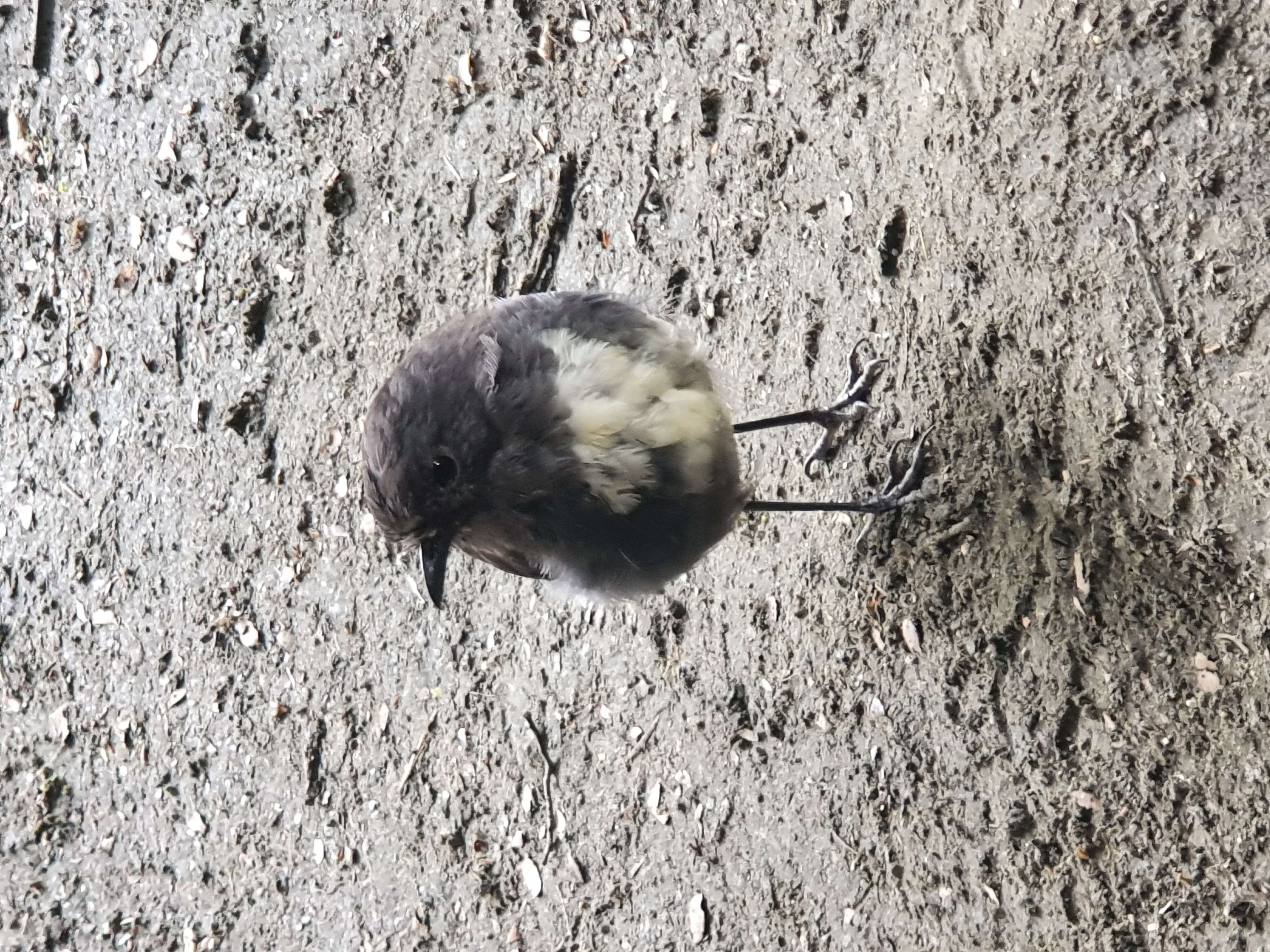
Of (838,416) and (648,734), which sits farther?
(648,734)

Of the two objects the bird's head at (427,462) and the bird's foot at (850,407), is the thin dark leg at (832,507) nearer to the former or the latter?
the bird's foot at (850,407)

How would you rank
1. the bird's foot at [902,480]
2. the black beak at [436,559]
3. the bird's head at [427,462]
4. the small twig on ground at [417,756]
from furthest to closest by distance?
1. the small twig on ground at [417,756]
2. the bird's foot at [902,480]
3. the black beak at [436,559]
4. the bird's head at [427,462]

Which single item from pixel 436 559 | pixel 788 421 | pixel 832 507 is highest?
pixel 788 421

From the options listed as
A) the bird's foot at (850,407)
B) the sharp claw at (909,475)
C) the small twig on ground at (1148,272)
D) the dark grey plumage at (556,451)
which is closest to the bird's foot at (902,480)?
the sharp claw at (909,475)

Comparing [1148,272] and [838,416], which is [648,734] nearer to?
[838,416]

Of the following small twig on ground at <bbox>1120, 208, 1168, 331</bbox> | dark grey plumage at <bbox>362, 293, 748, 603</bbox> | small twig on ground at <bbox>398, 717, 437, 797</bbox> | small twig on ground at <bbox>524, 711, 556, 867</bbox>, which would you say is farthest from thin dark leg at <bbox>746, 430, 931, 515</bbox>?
small twig on ground at <bbox>398, 717, 437, 797</bbox>

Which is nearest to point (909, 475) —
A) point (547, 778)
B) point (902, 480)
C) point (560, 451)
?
point (902, 480)

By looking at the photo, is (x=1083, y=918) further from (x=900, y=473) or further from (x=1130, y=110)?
(x=1130, y=110)
